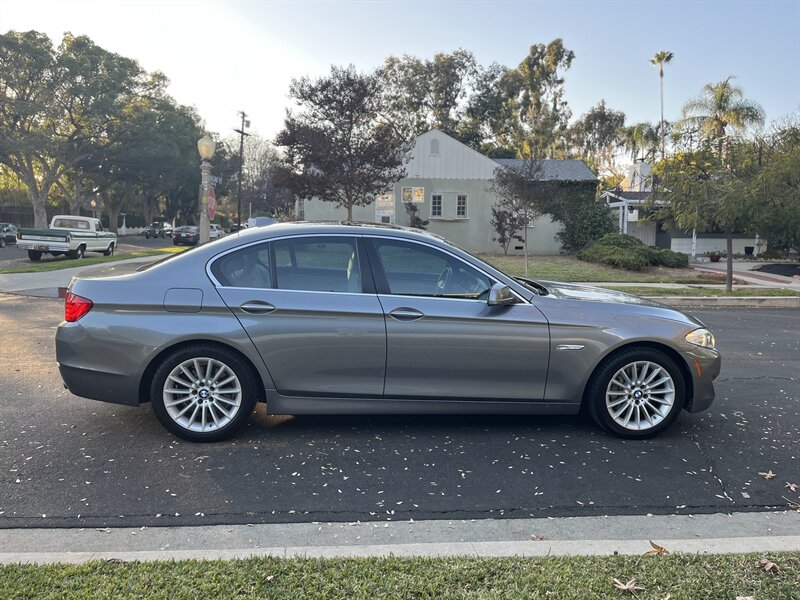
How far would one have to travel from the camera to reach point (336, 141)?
2083 centimetres

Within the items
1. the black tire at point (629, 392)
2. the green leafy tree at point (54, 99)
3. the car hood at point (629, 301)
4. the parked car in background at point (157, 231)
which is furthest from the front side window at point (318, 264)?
the parked car in background at point (157, 231)

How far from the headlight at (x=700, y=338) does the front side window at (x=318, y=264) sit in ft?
8.35

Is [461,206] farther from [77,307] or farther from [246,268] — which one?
[77,307]

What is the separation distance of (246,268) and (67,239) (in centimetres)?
2072

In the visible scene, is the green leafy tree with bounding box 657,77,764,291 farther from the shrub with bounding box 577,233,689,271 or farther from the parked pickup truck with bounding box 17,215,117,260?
the parked pickup truck with bounding box 17,215,117,260

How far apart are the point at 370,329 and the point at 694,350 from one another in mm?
2487

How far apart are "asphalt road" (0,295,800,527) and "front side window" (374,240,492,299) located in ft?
3.75

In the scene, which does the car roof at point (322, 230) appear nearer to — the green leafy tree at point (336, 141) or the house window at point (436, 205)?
the green leafy tree at point (336, 141)

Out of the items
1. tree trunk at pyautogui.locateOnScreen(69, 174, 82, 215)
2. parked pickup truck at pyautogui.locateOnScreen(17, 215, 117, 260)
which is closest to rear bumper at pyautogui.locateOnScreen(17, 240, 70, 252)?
parked pickup truck at pyautogui.locateOnScreen(17, 215, 117, 260)

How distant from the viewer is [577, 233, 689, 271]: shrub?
21531 millimetres

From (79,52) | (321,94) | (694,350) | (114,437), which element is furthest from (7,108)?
(694,350)

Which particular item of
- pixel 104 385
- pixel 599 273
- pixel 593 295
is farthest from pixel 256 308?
pixel 599 273

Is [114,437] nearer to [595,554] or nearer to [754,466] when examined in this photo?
[595,554]

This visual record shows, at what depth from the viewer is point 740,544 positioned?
10.3 feet
